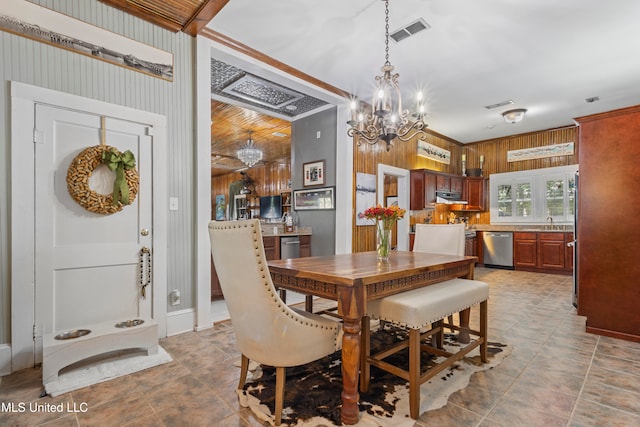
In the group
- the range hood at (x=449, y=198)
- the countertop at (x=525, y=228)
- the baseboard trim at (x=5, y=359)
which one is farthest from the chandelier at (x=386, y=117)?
the countertop at (x=525, y=228)

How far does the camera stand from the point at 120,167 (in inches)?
100

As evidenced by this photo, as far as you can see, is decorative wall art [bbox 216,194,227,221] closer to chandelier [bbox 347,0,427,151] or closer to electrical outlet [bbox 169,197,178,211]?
electrical outlet [bbox 169,197,178,211]

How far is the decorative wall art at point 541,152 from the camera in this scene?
638 cm

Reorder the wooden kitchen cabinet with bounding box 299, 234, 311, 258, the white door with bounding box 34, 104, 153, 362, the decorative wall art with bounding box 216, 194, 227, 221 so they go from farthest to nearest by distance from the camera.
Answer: the decorative wall art with bounding box 216, 194, 227, 221, the wooden kitchen cabinet with bounding box 299, 234, 311, 258, the white door with bounding box 34, 104, 153, 362

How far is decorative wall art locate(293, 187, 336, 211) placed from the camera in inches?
192

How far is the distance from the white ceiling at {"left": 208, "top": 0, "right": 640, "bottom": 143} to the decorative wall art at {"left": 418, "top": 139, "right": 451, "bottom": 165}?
4.38 ft

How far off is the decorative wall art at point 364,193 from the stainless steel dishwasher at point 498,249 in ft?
11.2

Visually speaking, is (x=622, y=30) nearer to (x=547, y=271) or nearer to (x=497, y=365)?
(x=497, y=365)

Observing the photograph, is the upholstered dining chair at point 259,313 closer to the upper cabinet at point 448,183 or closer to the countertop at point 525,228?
the upper cabinet at point 448,183

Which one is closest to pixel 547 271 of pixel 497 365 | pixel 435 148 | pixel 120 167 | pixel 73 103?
pixel 435 148

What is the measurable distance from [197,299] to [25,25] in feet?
8.27

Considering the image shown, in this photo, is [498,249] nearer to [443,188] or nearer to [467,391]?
[443,188]

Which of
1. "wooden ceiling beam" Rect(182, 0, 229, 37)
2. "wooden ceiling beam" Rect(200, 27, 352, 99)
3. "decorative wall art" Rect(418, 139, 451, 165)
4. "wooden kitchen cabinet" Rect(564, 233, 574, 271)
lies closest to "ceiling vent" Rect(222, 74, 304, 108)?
"wooden ceiling beam" Rect(200, 27, 352, 99)

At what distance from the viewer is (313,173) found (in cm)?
515
